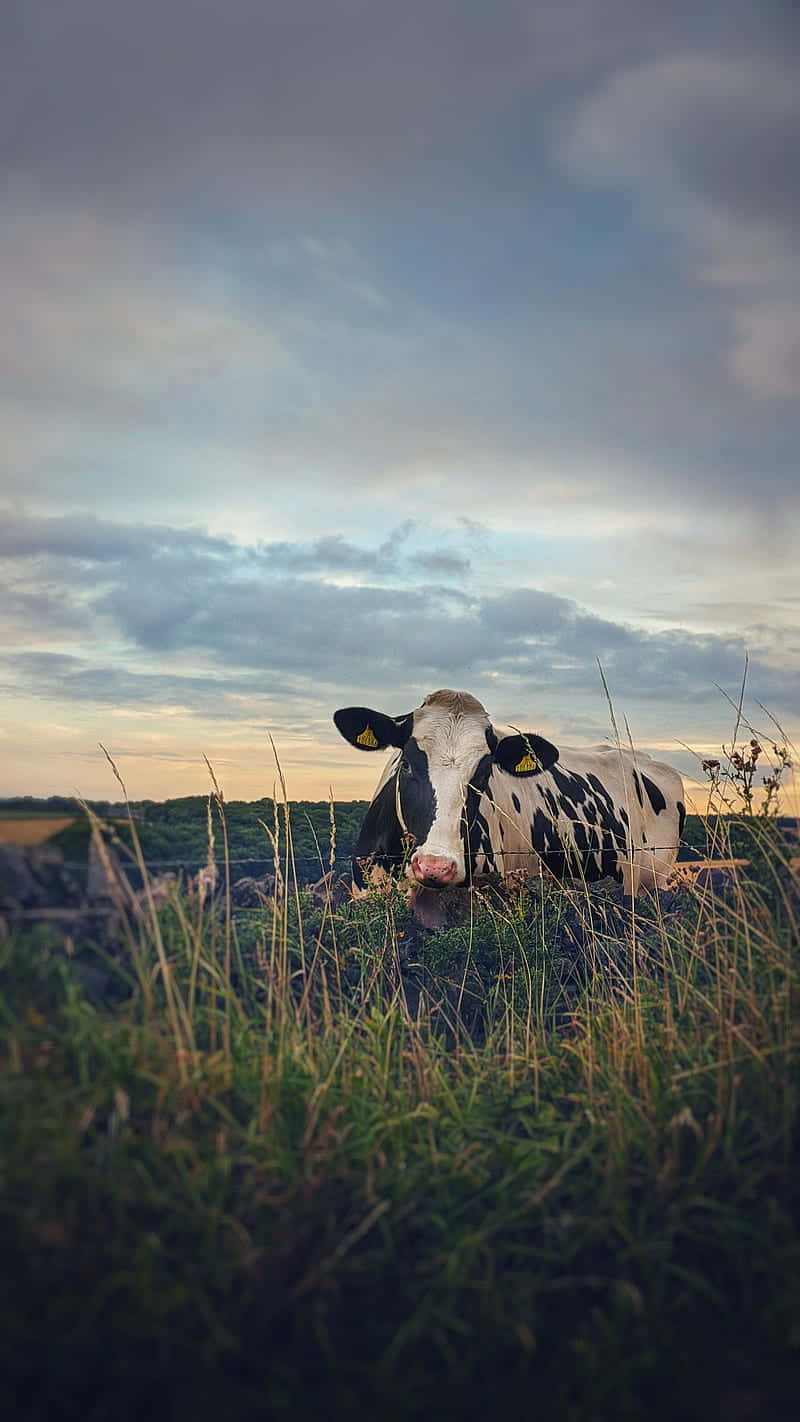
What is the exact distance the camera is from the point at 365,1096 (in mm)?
4727

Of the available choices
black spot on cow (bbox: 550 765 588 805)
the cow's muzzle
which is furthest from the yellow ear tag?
black spot on cow (bbox: 550 765 588 805)

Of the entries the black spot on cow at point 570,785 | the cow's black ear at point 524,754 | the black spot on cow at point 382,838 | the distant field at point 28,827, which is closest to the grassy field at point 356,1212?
the distant field at point 28,827

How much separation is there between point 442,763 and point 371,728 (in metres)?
0.82

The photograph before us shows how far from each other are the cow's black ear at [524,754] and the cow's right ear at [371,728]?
2.46 feet

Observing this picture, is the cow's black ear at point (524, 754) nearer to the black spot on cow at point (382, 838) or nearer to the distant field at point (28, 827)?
the black spot on cow at point (382, 838)

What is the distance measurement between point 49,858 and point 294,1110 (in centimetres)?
138

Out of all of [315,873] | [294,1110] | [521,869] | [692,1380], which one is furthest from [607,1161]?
[315,873]

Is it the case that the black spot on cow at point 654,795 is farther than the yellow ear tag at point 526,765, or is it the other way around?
the black spot on cow at point 654,795

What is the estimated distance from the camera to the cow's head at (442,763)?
765 centimetres

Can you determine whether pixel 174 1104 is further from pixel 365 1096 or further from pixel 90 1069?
pixel 365 1096

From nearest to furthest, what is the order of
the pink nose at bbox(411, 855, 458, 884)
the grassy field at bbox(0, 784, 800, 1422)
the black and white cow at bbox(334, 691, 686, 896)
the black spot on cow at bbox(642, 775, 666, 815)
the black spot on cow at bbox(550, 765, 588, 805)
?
the grassy field at bbox(0, 784, 800, 1422), the pink nose at bbox(411, 855, 458, 884), the black and white cow at bbox(334, 691, 686, 896), the black spot on cow at bbox(550, 765, 588, 805), the black spot on cow at bbox(642, 775, 666, 815)

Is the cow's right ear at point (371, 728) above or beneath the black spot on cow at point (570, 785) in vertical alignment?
above

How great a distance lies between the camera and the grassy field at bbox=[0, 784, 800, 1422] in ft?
10.7

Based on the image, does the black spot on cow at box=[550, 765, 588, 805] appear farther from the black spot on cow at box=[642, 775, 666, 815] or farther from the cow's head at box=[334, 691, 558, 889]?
the black spot on cow at box=[642, 775, 666, 815]
